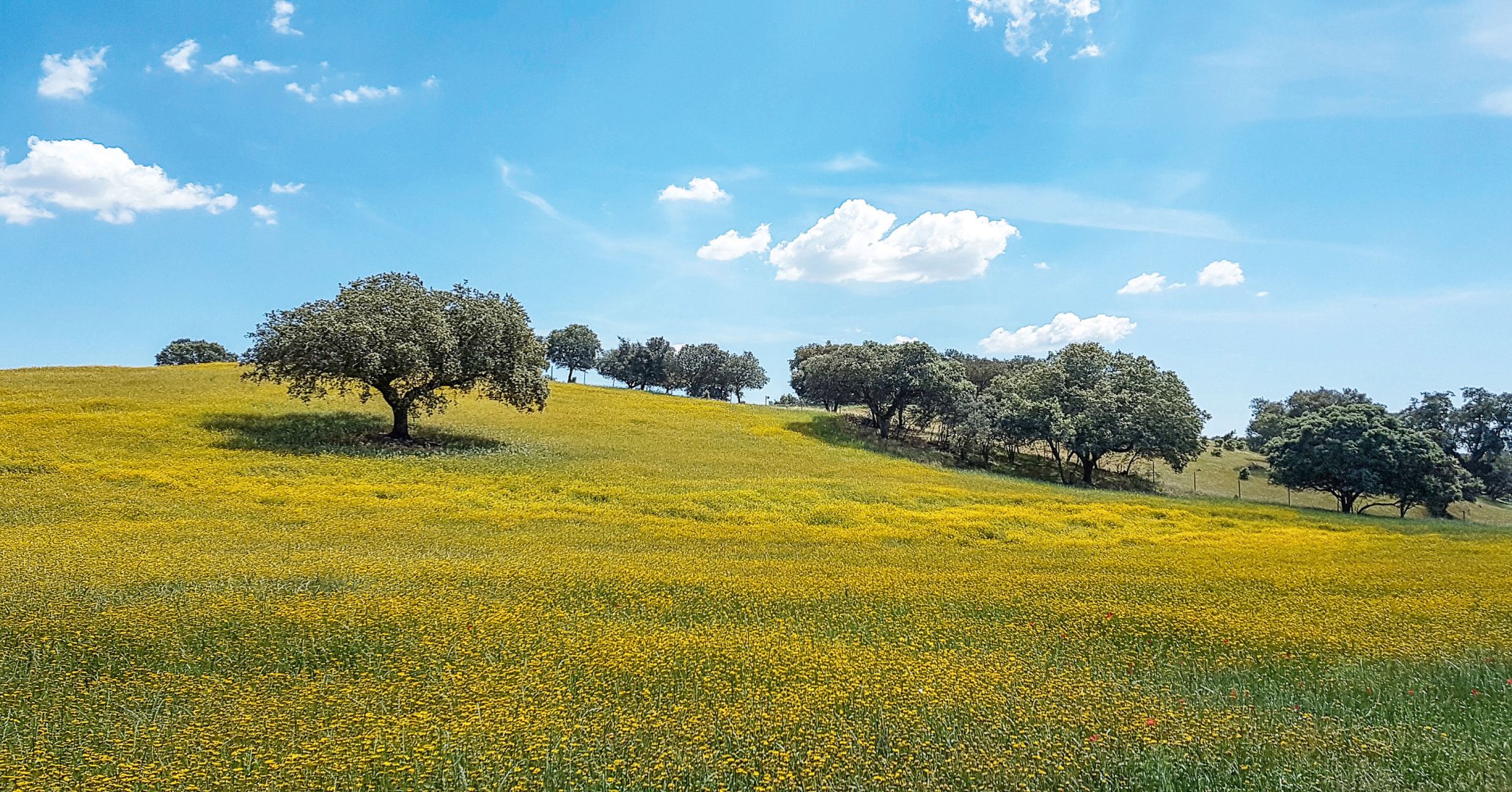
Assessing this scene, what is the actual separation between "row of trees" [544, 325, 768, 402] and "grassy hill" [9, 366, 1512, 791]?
91.3 metres

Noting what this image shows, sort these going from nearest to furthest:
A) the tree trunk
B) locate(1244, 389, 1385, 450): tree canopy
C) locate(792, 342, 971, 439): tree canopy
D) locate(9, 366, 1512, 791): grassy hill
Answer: locate(9, 366, 1512, 791): grassy hill, the tree trunk, locate(792, 342, 971, 439): tree canopy, locate(1244, 389, 1385, 450): tree canopy

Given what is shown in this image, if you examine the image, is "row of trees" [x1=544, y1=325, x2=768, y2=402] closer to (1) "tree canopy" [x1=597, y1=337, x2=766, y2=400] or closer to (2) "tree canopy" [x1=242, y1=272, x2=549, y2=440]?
(1) "tree canopy" [x1=597, y1=337, x2=766, y2=400]

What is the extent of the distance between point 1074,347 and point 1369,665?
62.8 m

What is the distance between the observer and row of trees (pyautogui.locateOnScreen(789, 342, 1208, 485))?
186 feet

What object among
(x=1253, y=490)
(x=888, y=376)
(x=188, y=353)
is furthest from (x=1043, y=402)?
(x=188, y=353)

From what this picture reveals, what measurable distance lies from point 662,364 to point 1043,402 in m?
72.9

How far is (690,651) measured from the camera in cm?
937

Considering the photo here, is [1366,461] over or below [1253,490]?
over

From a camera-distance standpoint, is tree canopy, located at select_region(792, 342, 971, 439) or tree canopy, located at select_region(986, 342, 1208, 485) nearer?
tree canopy, located at select_region(986, 342, 1208, 485)

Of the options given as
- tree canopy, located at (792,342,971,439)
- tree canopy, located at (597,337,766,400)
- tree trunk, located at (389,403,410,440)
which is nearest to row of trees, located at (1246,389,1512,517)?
tree canopy, located at (792,342,971,439)

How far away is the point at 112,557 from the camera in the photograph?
14.0 metres

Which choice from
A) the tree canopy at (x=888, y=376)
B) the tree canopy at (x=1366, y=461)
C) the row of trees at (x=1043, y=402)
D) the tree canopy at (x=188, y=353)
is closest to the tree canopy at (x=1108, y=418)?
the row of trees at (x=1043, y=402)

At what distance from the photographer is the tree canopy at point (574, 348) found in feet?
404

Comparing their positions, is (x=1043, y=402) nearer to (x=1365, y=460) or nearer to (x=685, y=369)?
(x=1365, y=460)
